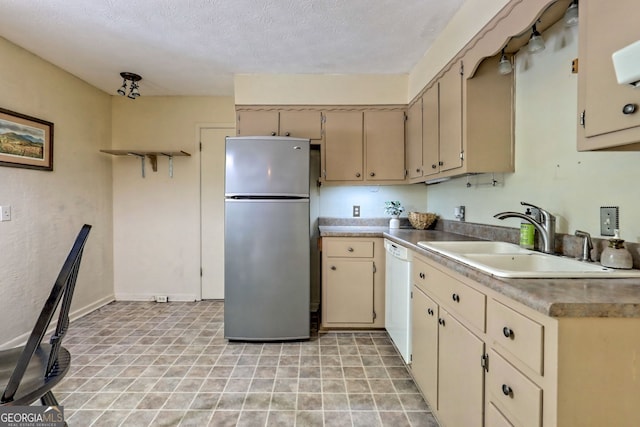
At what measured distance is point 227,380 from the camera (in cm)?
197

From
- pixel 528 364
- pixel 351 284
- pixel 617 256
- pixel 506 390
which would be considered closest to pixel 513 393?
pixel 506 390

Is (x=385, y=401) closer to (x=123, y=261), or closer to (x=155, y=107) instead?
(x=123, y=261)

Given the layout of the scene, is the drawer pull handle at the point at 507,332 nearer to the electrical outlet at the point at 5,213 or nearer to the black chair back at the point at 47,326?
the black chair back at the point at 47,326

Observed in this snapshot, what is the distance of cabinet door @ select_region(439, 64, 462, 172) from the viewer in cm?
189

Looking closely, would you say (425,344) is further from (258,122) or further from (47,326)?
(258,122)

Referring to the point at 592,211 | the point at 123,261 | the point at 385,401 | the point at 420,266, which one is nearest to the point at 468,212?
the point at 420,266

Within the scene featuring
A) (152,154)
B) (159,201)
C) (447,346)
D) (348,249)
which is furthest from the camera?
(159,201)

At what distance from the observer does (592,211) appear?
4.22 ft

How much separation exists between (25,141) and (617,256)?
Answer: 3831 millimetres

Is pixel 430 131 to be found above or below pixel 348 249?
above

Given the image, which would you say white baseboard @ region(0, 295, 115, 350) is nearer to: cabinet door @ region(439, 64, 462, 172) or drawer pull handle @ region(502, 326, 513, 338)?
drawer pull handle @ region(502, 326, 513, 338)

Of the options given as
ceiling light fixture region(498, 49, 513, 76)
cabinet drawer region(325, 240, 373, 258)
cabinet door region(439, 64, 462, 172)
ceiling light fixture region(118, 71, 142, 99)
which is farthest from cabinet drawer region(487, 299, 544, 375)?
ceiling light fixture region(118, 71, 142, 99)

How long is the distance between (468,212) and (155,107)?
3.57 m

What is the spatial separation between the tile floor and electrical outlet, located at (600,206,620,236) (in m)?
1.24
